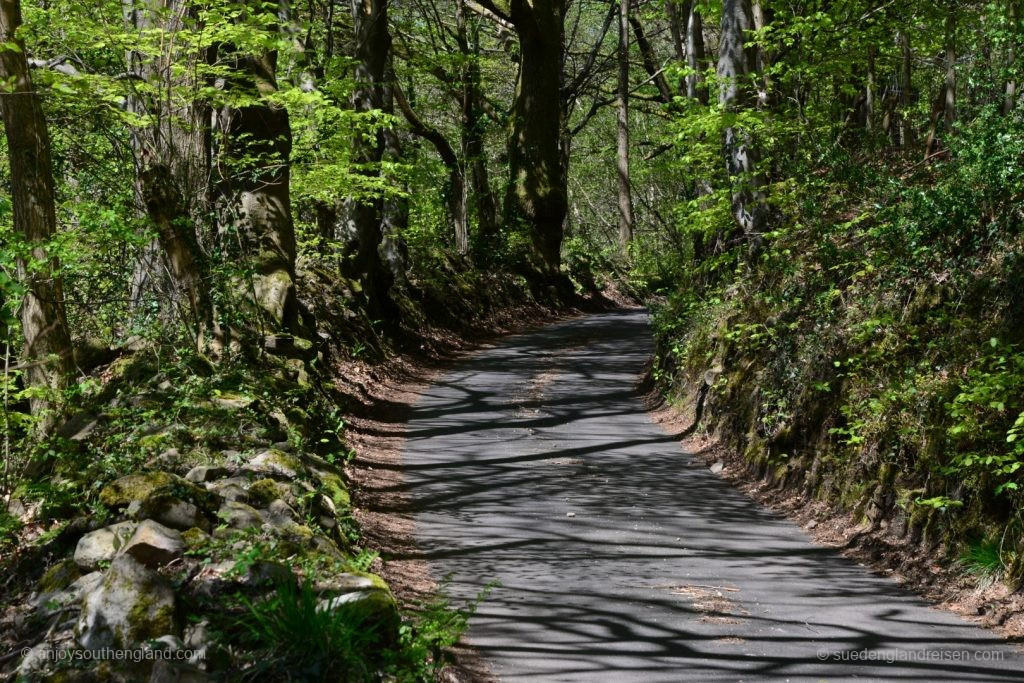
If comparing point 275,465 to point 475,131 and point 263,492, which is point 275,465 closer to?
point 263,492

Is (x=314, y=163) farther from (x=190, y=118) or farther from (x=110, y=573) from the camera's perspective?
(x=110, y=573)

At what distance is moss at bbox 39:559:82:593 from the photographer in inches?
222

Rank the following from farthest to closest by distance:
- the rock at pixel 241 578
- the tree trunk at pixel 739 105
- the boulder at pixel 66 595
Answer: the tree trunk at pixel 739 105, the boulder at pixel 66 595, the rock at pixel 241 578

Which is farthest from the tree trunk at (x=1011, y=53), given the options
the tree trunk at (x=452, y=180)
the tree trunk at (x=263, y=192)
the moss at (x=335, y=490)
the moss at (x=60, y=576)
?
the tree trunk at (x=452, y=180)

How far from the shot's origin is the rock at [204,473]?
6875 mm

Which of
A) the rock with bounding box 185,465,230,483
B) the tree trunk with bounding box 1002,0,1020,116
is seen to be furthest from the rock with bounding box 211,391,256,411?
the tree trunk with bounding box 1002,0,1020,116

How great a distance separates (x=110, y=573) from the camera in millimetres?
5098

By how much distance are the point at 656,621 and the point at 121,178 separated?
778 cm

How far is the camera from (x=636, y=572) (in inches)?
313

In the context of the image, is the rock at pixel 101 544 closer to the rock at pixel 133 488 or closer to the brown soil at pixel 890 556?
the rock at pixel 133 488

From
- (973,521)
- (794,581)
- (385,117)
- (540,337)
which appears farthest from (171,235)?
(540,337)

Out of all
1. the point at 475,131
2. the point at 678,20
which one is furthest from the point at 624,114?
the point at 475,131

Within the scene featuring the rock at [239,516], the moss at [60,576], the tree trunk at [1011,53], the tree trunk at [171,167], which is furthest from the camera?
the tree trunk at [171,167]

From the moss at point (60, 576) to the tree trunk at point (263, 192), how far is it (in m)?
6.62
